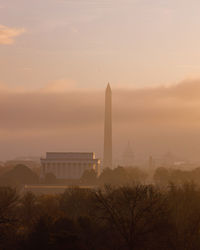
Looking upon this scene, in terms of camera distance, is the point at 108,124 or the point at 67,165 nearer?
the point at 108,124

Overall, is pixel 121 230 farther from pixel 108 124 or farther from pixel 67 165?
pixel 67 165

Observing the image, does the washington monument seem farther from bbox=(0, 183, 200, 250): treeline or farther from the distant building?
bbox=(0, 183, 200, 250): treeline

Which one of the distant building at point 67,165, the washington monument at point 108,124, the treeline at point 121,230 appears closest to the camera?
the treeline at point 121,230

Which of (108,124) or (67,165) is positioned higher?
(108,124)

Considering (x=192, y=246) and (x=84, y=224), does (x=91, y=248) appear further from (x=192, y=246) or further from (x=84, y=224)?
(x=192, y=246)

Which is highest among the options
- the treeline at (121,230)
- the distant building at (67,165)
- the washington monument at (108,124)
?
the washington monument at (108,124)

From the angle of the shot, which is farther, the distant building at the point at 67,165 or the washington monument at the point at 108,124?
the distant building at the point at 67,165

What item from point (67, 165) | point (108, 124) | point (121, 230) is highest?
point (108, 124)

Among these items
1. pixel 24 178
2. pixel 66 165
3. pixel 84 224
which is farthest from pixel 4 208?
pixel 66 165

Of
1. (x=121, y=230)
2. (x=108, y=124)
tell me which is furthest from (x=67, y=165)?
(x=121, y=230)

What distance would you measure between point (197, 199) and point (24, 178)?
94193 mm

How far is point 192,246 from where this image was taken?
4503 centimetres

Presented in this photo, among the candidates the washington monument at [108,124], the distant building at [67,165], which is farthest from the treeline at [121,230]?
the distant building at [67,165]

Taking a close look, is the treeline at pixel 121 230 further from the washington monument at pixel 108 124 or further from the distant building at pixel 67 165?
the distant building at pixel 67 165
